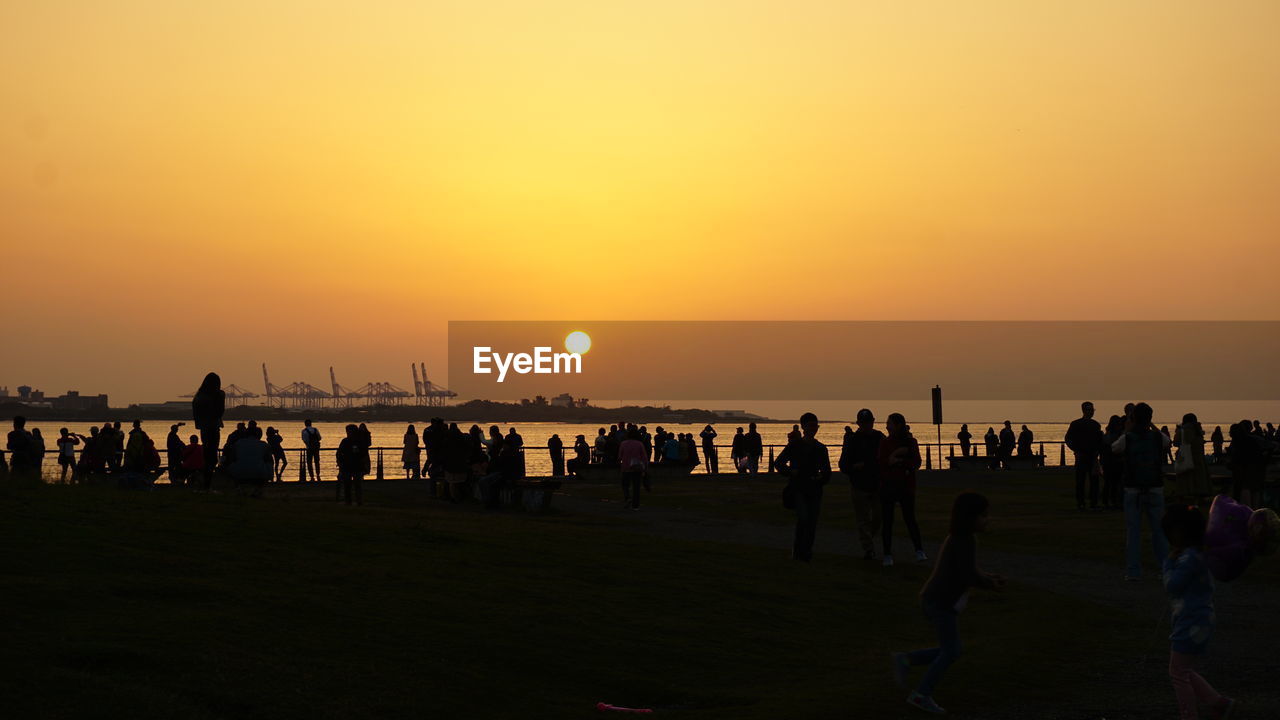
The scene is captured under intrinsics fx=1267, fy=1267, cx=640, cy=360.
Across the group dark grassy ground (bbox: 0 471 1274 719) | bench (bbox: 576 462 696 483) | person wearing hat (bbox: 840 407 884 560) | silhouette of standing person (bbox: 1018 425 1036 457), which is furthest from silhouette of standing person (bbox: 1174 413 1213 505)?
silhouette of standing person (bbox: 1018 425 1036 457)

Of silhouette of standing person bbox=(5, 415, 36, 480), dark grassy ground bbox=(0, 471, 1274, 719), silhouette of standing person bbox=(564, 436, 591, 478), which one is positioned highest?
silhouette of standing person bbox=(5, 415, 36, 480)

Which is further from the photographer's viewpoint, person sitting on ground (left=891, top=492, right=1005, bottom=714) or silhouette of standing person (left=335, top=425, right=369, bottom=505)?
silhouette of standing person (left=335, top=425, right=369, bottom=505)

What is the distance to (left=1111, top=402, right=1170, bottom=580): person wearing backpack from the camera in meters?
13.4

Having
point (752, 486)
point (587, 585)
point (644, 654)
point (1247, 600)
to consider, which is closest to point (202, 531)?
point (587, 585)

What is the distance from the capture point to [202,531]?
1347 cm

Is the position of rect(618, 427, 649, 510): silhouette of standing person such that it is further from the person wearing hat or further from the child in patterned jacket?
the child in patterned jacket

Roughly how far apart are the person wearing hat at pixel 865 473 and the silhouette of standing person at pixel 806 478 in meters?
0.35

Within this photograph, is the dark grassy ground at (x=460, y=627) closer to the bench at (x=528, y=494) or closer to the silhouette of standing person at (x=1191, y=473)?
the silhouette of standing person at (x=1191, y=473)

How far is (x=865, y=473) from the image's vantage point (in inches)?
607

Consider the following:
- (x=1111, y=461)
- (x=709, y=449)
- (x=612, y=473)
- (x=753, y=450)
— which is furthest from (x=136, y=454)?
(x=753, y=450)

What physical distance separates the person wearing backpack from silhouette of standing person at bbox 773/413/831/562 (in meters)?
3.42

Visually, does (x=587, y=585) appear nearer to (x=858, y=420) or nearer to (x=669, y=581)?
(x=669, y=581)

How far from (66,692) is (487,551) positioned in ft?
25.5

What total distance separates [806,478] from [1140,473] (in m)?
3.83
